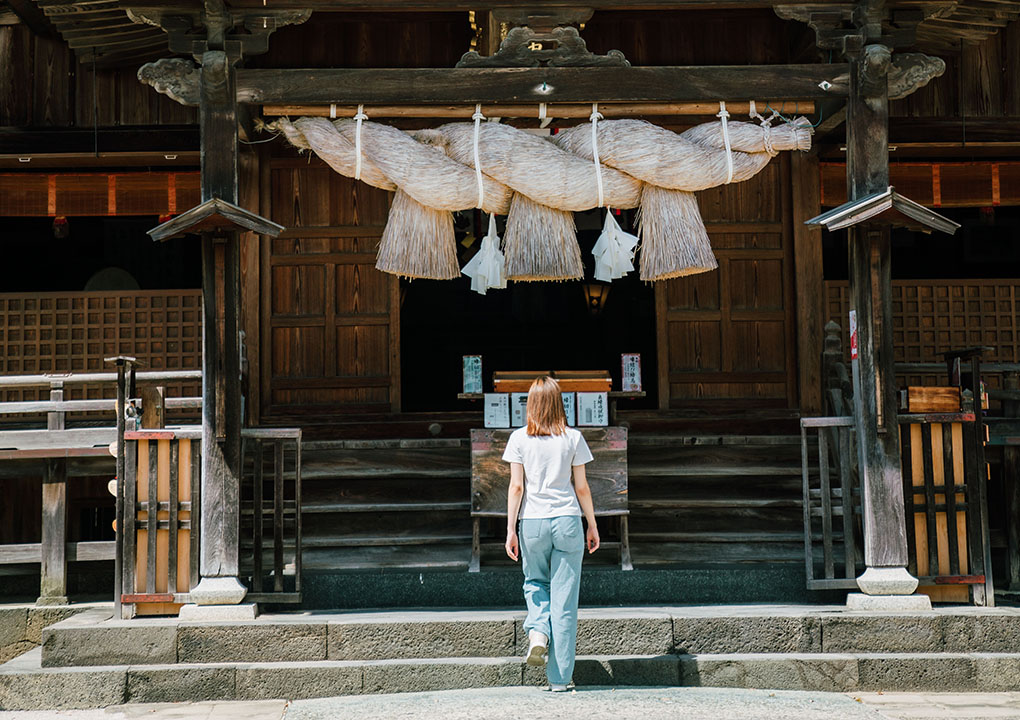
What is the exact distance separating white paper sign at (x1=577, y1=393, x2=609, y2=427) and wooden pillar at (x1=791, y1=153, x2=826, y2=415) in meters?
2.95

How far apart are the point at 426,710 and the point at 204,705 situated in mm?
1643

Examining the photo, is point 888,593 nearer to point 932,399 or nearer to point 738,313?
point 932,399

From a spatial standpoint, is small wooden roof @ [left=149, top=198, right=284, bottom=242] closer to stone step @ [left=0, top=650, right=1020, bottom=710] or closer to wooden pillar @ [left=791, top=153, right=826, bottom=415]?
stone step @ [left=0, top=650, right=1020, bottom=710]

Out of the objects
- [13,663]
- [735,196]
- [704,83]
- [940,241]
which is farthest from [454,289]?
[13,663]

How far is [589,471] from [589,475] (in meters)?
0.03

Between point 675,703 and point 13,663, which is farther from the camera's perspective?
point 13,663

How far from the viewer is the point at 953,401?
315 inches

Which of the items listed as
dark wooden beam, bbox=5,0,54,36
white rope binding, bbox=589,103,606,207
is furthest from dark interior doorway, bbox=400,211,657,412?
white rope binding, bbox=589,103,606,207

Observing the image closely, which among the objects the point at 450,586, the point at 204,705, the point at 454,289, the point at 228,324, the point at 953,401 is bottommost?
the point at 204,705

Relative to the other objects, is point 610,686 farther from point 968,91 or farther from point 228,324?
point 968,91

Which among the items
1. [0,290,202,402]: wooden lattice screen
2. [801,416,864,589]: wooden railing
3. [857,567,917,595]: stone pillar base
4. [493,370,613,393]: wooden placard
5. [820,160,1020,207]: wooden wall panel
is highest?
[820,160,1020,207]: wooden wall panel

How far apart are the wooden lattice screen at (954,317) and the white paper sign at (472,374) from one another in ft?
13.6

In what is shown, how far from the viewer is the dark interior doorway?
1566 cm

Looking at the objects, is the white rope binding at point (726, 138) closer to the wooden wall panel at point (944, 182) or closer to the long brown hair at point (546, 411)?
the long brown hair at point (546, 411)
